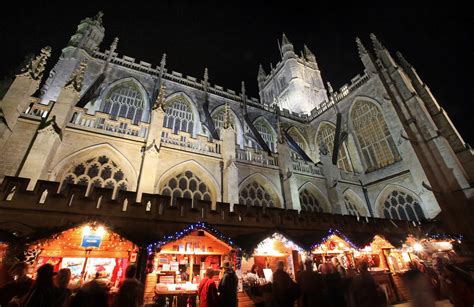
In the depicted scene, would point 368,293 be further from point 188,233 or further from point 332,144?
point 332,144

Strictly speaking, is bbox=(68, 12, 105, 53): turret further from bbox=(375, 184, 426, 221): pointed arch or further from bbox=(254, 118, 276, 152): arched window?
bbox=(375, 184, 426, 221): pointed arch

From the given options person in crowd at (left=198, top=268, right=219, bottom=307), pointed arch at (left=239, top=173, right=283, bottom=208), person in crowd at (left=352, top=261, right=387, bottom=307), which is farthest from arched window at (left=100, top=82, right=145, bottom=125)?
person in crowd at (left=352, top=261, right=387, bottom=307)

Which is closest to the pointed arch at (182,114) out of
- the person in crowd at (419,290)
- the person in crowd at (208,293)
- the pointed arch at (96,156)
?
the pointed arch at (96,156)

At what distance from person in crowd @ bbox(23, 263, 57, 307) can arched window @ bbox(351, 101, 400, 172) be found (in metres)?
17.7

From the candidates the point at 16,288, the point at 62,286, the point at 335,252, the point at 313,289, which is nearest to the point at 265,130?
the point at 335,252

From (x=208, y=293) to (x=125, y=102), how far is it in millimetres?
14248

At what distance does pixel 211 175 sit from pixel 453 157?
1329 centimetres

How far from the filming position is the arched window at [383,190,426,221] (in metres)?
12.8

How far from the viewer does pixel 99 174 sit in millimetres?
8930

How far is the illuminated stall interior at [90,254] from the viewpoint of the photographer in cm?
547

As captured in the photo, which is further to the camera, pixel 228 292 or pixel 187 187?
pixel 187 187

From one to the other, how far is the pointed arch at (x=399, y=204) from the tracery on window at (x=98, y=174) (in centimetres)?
1544

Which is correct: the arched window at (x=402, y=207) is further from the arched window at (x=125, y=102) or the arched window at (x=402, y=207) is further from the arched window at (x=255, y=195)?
the arched window at (x=125, y=102)

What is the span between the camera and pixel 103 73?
14.4 meters
